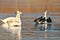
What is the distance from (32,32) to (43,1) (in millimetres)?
6540

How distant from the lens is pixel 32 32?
4.96m

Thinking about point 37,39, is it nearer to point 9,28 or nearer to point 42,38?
point 42,38

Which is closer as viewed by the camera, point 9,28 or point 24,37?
point 24,37

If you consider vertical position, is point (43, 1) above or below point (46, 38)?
above

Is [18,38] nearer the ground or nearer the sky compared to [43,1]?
nearer the ground

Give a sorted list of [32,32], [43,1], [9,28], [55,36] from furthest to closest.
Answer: [43,1] → [9,28] → [32,32] → [55,36]

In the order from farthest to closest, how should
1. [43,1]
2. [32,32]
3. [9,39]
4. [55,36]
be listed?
[43,1] < [32,32] < [55,36] < [9,39]

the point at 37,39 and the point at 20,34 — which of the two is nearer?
the point at 37,39

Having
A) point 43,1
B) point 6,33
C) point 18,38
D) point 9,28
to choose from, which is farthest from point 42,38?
point 43,1

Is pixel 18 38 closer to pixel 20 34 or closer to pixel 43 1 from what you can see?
pixel 20 34

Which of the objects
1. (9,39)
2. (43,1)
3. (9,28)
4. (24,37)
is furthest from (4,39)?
(43,1)

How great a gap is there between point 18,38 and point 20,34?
0.37 meters

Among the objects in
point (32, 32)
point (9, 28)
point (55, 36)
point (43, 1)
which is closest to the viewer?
point (55, 36)

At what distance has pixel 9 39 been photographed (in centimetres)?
429
